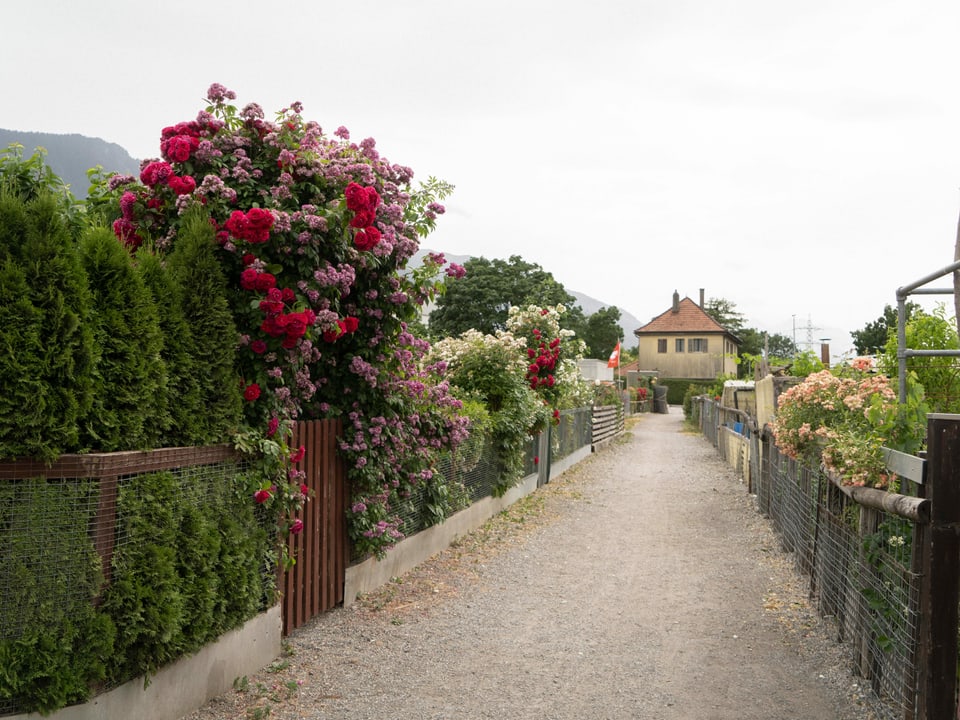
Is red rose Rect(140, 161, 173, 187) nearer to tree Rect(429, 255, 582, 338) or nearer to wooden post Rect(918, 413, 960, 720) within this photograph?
wooden post Rect(918, 413, 960, 720)

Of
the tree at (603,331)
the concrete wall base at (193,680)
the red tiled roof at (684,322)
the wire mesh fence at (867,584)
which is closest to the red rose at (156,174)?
the concrete wall base at (193,680)

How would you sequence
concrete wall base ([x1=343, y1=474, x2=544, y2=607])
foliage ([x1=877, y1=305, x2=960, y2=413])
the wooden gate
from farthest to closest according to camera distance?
concrete wall base ([x1=343, y1=474, x2=544, y2=607]) → foliage ([x1=877, y1=305, x2=960, y2=413]) → the wooden gate

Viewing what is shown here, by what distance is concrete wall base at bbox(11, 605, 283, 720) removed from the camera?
3918 millimetres

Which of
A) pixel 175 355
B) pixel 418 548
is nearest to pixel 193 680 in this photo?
pixel 175 355

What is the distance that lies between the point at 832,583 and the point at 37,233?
5888 mm

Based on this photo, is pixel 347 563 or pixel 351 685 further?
pixel 347 563

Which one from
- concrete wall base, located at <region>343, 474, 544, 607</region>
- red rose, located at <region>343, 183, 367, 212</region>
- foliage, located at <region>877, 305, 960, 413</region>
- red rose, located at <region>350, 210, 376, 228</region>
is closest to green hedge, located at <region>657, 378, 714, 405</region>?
concrete wall base, located at <region>343, 474, 544, 607</region>

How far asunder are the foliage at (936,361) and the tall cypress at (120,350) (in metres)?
5.63

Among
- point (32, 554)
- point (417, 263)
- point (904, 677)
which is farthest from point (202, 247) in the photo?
point (904, 677)

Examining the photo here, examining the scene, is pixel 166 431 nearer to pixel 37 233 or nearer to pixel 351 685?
pixel 37 233

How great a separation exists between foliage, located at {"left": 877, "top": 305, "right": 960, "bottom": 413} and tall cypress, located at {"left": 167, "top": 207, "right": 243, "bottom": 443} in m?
5.18

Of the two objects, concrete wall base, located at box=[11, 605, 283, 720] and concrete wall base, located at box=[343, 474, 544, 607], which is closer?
concrete wall base, located at box=[11, 605, 283, 720]

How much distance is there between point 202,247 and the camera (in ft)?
16.2

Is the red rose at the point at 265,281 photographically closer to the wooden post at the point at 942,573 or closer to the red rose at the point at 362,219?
the red rose at the point at 362,219
